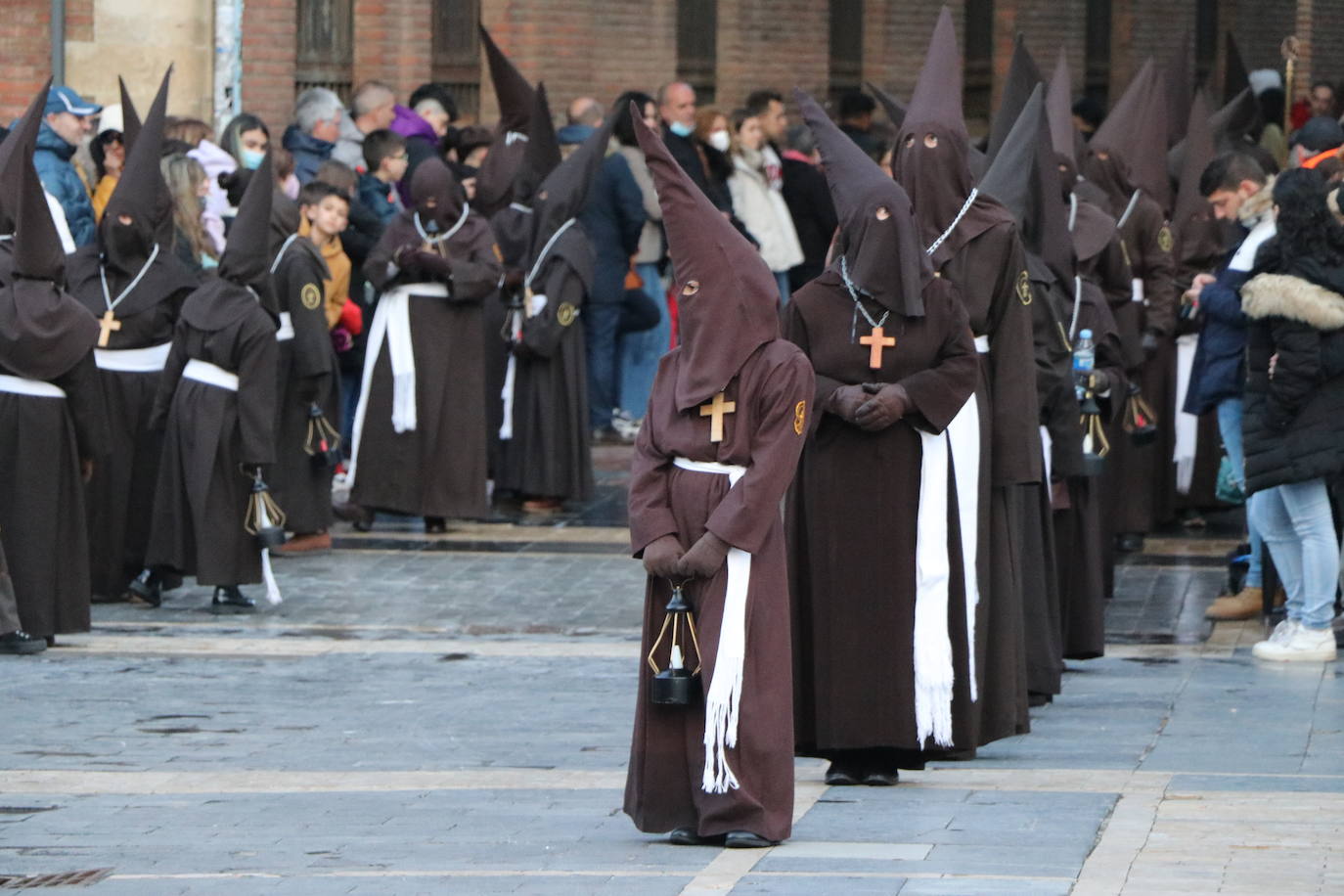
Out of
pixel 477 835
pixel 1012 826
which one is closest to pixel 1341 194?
pixel 1012 826

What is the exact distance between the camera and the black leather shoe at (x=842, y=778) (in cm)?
902

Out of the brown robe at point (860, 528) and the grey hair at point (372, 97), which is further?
the grey hair at point (372, 97)

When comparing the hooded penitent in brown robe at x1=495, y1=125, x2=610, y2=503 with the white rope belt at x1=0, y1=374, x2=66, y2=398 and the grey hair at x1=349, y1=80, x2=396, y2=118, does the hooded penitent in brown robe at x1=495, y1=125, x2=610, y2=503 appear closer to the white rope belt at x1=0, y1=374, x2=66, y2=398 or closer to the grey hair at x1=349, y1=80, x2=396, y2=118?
the grey hair at x1=349, y1=80, x2=396, y2=118

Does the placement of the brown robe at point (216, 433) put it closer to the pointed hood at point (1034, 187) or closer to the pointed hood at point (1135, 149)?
the pointed hood at point (1034, 187)

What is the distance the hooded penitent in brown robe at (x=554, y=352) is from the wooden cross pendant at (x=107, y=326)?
3582 millimetres

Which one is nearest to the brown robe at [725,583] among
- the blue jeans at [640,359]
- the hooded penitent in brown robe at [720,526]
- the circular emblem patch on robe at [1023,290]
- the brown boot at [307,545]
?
the hooded penitent in brown robe at [720,526]

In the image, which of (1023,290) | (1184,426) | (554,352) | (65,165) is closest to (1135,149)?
(1184,426)

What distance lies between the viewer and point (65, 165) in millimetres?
15344

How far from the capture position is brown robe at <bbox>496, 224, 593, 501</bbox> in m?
16.5

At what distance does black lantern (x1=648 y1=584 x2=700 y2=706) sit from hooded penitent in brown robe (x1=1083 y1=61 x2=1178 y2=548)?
612 cm

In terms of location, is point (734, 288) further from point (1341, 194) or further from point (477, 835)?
point (1341, 194)

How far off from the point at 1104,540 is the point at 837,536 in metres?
4.25

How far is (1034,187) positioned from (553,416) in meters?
6.18

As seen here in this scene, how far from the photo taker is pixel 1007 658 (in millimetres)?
9297
